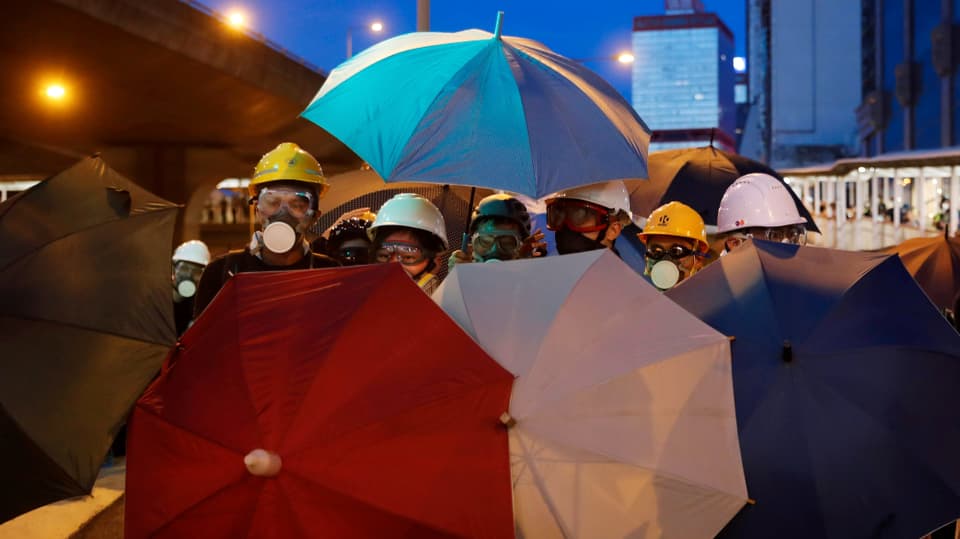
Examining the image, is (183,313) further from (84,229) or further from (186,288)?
(84,229)

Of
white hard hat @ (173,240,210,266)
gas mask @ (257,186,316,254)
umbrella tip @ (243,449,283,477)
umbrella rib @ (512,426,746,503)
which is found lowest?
umbrella rib @ (512,426,746,503)

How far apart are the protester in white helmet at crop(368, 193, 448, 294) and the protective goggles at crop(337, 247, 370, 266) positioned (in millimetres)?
864

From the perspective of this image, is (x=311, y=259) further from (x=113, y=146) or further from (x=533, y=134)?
(x=113, y=146)

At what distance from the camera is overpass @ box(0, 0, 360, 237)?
27125mm

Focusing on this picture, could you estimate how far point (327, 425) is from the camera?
331 cm

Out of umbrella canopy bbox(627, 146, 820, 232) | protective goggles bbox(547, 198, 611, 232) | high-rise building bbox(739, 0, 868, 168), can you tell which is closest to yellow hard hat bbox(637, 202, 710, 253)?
protective goggles bbox(547, 198, 611, 232)

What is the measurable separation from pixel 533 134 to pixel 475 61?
541mm

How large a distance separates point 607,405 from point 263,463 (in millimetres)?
1134

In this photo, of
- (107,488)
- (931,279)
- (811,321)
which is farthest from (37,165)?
(811,321)

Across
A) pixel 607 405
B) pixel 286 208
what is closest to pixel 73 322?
pixel 286 208

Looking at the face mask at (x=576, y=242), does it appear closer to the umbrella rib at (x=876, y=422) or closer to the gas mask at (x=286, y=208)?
the gas mask at (x=286, y=208)

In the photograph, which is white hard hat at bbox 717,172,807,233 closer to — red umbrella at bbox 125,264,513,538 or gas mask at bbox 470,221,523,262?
gas mask at bbox 470,221,523,262

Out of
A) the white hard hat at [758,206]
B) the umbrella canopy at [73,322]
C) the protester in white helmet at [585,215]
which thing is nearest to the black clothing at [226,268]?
the umbrella canopy at [73,322]

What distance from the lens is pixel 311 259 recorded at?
587 cm
